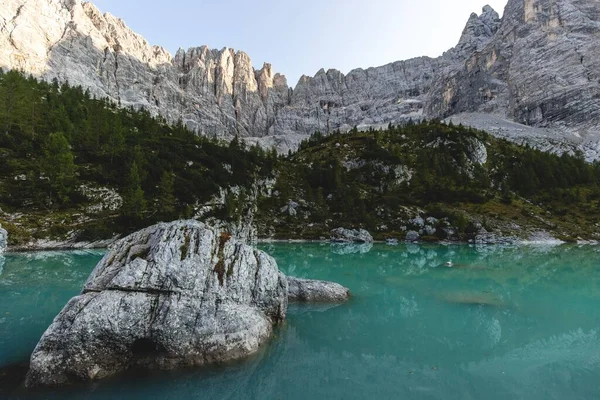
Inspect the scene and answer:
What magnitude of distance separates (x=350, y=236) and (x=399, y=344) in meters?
58.9

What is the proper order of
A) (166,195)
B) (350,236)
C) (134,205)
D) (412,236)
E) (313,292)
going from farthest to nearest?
1. (412,236)
2. (350,236)
3. (166,195)
4. (134,205)
5. (313,292)

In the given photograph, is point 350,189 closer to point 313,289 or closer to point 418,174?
point 418,174

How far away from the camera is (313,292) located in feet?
76.5

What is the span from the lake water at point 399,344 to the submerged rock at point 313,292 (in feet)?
3.84

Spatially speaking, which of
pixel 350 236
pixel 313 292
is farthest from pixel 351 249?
pixel 313 292

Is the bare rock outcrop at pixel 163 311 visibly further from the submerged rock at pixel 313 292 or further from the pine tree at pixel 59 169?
the pine tree at pixel 59 169

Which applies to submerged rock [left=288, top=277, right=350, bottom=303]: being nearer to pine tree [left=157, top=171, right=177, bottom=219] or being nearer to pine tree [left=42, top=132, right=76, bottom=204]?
pine tree [left=157, top=171, right=177, bottom=219]

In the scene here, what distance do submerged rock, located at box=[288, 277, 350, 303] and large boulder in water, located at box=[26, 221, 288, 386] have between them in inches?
208

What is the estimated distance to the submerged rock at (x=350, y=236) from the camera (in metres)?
73.9

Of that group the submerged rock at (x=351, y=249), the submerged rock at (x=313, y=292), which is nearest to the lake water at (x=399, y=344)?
the submerged rock at (x=313, y=292)

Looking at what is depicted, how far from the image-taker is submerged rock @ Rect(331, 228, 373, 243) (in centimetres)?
7388

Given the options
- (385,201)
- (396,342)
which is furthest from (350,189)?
(396,342)

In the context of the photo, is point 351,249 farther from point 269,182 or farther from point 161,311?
point 161,311

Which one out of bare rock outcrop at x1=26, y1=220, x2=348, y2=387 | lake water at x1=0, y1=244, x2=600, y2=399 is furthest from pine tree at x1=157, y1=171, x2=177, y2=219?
bare rock outcrop at x1=26, y1=220, x2=348, y2=387
